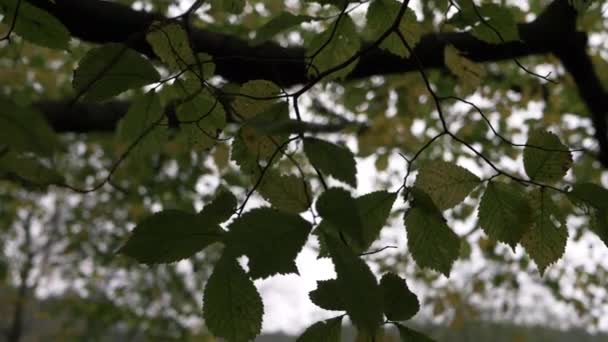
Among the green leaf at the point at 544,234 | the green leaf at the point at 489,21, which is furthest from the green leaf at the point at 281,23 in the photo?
the green leaf at the point at 544,234

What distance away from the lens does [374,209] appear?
849 mm

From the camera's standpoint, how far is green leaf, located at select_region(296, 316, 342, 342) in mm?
775

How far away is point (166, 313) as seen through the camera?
7059 mm

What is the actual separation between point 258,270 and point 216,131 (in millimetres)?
545

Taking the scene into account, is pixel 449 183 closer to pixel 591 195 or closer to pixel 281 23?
pixel 591 195

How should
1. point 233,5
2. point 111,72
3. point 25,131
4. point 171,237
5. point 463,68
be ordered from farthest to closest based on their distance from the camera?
point 463,68 < point 233,5 < point 111,72 < point 171,237 < point 25,131

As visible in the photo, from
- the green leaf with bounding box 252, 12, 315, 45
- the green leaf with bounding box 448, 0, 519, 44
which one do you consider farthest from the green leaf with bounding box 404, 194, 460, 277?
the green leaf with bounding box 448, 0, 519, 44

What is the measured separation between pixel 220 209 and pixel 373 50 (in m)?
1.52

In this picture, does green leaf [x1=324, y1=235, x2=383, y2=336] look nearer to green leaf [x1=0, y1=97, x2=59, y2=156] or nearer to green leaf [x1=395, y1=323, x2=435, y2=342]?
green leaf [x1=395, y1=323, x2=435, y2=342]

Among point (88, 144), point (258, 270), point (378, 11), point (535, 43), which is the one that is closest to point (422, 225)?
point (258, 270)

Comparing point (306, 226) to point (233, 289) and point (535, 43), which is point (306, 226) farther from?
point (535, 43)

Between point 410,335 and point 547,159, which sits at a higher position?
point 547,159

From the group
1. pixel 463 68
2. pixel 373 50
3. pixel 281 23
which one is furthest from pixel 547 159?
pixel 373 50

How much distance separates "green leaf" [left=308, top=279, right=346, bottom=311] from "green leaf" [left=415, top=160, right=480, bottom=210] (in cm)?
28
